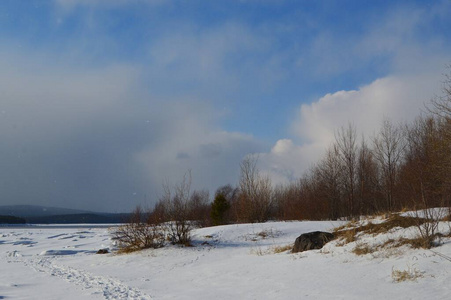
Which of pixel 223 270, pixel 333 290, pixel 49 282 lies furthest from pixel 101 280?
pixel 333 290

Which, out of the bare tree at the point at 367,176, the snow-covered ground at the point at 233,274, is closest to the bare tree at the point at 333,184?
the bare tree at the point at 367,176

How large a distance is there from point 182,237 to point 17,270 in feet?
23.7

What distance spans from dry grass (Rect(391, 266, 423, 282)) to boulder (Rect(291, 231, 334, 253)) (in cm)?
472

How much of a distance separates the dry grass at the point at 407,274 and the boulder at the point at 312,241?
4717 mm

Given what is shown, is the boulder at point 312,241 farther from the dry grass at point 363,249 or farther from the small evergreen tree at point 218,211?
the small evergreen tree at point 218,211

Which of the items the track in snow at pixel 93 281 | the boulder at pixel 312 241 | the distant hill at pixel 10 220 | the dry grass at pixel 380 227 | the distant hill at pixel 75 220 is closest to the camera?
the track in snow at pixel 93 281

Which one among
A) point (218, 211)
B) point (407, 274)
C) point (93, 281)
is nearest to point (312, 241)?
point (407, 274)

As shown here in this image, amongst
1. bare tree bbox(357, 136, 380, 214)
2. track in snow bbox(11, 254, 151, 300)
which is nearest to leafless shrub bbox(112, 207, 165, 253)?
track in snow bbox(11, 254, 151, 300)

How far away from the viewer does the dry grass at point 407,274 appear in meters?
7.72

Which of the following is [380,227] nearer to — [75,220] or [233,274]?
[233,274]

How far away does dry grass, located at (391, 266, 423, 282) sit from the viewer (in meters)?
7.72

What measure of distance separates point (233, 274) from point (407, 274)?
513 cm

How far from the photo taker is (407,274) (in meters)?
7.86

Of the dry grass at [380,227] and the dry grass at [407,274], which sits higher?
the dry grass at [380,227]
